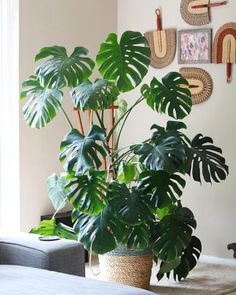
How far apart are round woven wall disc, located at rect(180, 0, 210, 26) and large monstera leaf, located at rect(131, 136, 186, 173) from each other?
131cm

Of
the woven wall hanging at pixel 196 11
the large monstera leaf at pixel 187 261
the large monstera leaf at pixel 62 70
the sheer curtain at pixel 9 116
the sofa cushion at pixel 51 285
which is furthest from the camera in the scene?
the woven wall hanging at pixel 196 11

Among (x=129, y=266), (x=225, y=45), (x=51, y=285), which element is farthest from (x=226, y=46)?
(x=51, y=285)

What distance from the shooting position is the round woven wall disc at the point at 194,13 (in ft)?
17.2

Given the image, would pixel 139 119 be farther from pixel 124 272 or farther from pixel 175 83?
pixel 124 272

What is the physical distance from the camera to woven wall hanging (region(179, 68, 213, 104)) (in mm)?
5273

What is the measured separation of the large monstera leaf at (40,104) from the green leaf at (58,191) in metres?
0.38

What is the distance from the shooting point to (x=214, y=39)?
205 inches

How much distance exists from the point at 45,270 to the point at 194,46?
2.56 metres

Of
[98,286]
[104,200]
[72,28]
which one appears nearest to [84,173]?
[104,200]

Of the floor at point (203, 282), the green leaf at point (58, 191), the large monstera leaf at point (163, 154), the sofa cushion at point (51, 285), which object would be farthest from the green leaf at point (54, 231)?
the sofa cushion at point (51, 285)

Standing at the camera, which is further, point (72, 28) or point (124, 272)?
point (72, 28)

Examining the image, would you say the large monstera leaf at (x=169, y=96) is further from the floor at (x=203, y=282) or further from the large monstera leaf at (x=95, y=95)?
the floor at (x=203, y=282)

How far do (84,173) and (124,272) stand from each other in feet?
2.48

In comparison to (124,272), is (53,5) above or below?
above
